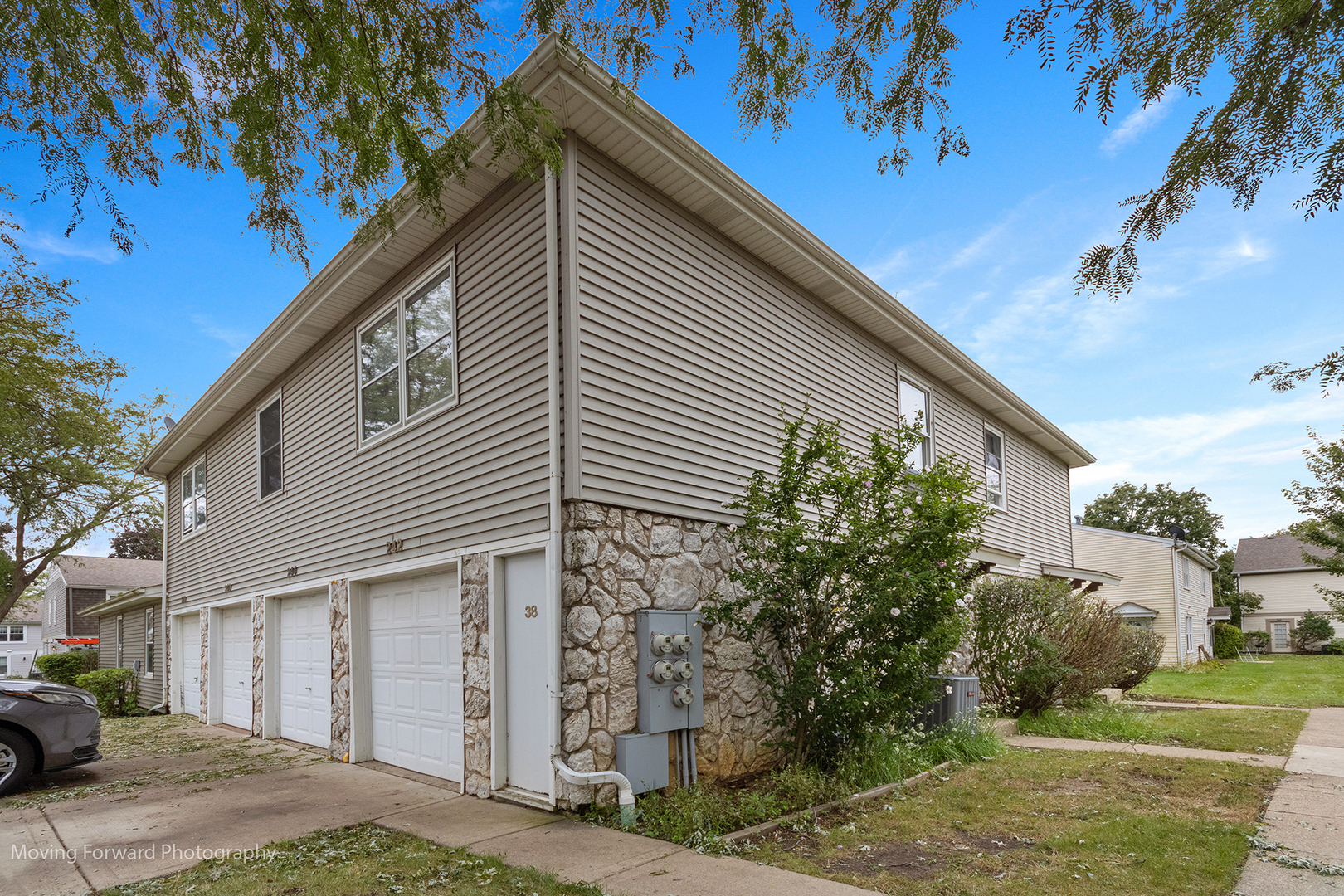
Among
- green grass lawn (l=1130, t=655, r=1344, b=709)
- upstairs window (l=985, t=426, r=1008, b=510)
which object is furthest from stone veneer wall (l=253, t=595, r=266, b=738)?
green grass lawn (l=1130, t=655, r=1344, b=709)

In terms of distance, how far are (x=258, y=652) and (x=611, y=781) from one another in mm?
7830

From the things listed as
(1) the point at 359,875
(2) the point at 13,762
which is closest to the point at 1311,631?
(1) the point at 359,875

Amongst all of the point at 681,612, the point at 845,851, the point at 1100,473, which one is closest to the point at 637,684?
the point at 681,612

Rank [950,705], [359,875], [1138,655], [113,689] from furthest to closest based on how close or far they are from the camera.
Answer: [113,689] → [1138,655] → [950,705] → [359,875]

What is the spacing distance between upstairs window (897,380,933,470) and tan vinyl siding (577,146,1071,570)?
168 cm

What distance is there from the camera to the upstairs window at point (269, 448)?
1180cm

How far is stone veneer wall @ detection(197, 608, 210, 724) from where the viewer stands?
13.5 metres

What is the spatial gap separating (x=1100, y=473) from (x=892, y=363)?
48.4 metres

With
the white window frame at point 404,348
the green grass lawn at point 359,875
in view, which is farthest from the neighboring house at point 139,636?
the green grass lawn at point 359,875

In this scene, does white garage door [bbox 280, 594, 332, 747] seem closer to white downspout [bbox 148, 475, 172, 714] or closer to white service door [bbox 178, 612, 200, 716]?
white service door [bbox 178, 612, 200, 716]

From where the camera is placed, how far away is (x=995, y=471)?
1460 cm

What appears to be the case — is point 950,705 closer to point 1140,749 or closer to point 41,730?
point 1140,749

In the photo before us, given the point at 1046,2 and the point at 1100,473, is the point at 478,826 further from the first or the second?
the point at 1100,473

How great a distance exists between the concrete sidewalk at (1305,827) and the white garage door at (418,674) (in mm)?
6059
